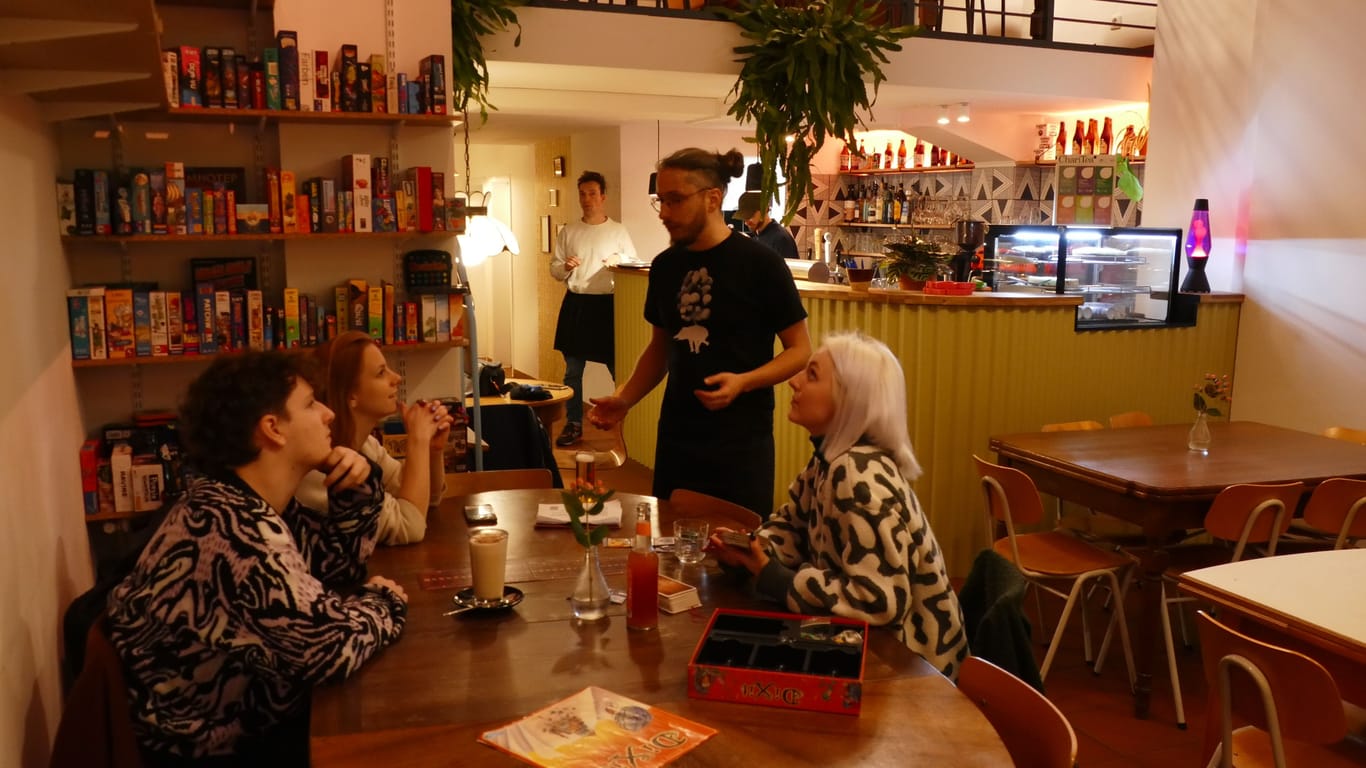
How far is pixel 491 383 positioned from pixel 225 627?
3.92 metres

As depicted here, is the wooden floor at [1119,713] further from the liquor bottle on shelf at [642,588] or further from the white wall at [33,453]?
the white wall at [33,453]

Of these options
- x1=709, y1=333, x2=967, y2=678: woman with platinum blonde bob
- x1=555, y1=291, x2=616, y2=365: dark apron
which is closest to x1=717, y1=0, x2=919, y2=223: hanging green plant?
x1=555, y1=291, x2=616, y2=365: dark apron

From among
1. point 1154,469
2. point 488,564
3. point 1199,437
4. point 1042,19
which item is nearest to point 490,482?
point 488,564

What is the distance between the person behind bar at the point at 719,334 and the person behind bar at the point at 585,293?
174 inches

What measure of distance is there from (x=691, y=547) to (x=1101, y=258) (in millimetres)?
4137

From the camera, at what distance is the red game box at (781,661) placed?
66.4 inches

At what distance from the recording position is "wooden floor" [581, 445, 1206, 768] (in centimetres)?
332

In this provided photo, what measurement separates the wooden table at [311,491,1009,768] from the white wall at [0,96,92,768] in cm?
81

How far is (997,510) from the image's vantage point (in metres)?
3.83

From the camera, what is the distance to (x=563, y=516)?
2.81 m

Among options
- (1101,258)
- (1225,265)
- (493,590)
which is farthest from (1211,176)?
(493,590)

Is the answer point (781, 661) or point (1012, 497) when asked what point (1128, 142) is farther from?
point (781, 661)

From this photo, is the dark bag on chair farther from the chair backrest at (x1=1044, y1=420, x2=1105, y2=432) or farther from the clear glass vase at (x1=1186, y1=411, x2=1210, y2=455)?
the clear glass vase at (x1=1186, y1=411, x2=1210, y2=455)

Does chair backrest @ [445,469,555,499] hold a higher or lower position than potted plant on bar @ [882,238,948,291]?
lower
